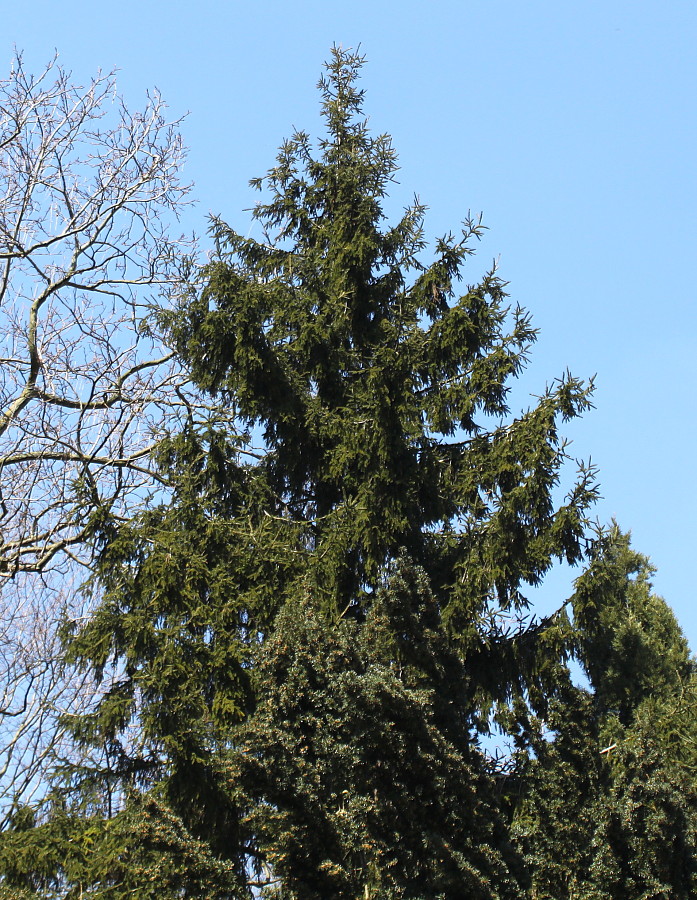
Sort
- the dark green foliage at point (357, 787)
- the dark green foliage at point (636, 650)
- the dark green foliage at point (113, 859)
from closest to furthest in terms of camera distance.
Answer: the dark green foliage at point (357, 787) → the dark green foliage at point (113, 859) → the dark green foliage at point (636, 650)

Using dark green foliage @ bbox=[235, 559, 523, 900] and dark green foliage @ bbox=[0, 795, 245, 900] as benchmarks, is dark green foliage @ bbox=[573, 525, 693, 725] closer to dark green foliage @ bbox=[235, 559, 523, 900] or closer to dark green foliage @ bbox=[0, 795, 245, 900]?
dark green foliage @ bbox=[235, 559, 523, 900]

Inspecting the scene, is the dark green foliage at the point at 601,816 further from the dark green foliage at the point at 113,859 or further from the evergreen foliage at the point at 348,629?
the dark green foliage at the point at 113,859

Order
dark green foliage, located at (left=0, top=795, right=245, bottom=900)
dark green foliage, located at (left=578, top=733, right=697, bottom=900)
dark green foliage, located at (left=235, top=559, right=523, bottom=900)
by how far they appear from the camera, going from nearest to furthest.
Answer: dark green foliage, located at (left=235, top=559, right=523, bottom=900), dark green foliage, located at (left=578, top=733, right=697, bottom=900), dark green foliage, located at (left=0, top=795, right=245, bottom=900)

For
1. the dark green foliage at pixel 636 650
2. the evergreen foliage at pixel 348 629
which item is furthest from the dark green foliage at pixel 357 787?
the dark green foliage at pixel 636 650

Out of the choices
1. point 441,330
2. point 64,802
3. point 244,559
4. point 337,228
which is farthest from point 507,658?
point 337,228

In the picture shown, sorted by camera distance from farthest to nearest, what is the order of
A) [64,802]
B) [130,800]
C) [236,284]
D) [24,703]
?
[24,703] < [236,284] < [64,802] < [130,800]

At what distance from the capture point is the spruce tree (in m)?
8.44

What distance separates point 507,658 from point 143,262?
8430mm

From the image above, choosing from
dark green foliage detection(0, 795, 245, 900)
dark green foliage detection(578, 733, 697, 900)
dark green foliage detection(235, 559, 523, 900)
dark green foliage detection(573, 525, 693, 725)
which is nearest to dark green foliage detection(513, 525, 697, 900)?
dark green foliage detection(578, 733, 697, 900)

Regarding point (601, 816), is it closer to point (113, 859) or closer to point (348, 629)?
point (348, 629)

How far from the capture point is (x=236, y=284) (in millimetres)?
13086

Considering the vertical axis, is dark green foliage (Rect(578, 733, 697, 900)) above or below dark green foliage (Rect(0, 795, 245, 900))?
below

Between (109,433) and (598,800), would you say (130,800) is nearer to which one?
(598,800)

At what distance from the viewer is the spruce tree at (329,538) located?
8.44 meters
